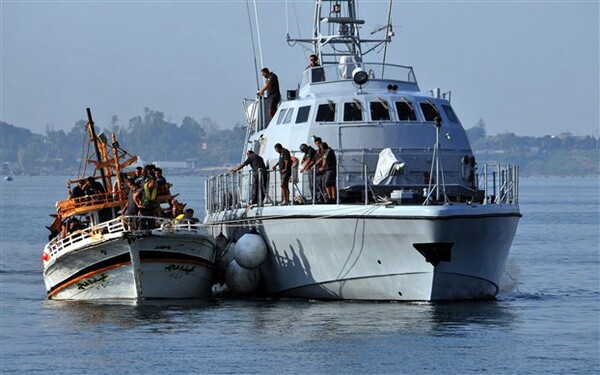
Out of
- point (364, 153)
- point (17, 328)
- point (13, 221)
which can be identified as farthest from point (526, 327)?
point (13, 221)

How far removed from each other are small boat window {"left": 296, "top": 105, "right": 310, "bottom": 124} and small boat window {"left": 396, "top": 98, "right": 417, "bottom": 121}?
189cm

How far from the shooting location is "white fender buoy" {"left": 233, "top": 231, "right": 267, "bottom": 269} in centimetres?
2955

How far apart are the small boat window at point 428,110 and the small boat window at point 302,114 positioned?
2394 millimetres

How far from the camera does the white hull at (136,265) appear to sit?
29.0m

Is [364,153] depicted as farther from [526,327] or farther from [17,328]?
[17,328]

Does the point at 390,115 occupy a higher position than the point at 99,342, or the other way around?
the point at 390,115

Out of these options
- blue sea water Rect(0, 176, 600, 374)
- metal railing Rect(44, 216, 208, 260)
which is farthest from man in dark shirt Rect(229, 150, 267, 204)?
blue sea water Rect(0, 176, 600, 374)

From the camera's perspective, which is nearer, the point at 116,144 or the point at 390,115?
the point at 390,115

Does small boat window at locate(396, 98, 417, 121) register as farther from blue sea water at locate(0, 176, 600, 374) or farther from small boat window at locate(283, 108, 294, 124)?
blue sea water at locate(0, 176, 600, 374)

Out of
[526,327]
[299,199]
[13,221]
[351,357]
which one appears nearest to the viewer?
[351,357]

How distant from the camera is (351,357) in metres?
22.9

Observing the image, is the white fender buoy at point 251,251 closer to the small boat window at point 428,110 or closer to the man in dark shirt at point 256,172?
the man in dark shirt at point 256,172

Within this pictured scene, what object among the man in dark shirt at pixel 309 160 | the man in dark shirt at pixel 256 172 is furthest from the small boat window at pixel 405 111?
the man in dark shirt at pixel 256 172

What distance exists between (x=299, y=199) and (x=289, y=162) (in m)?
0.83
